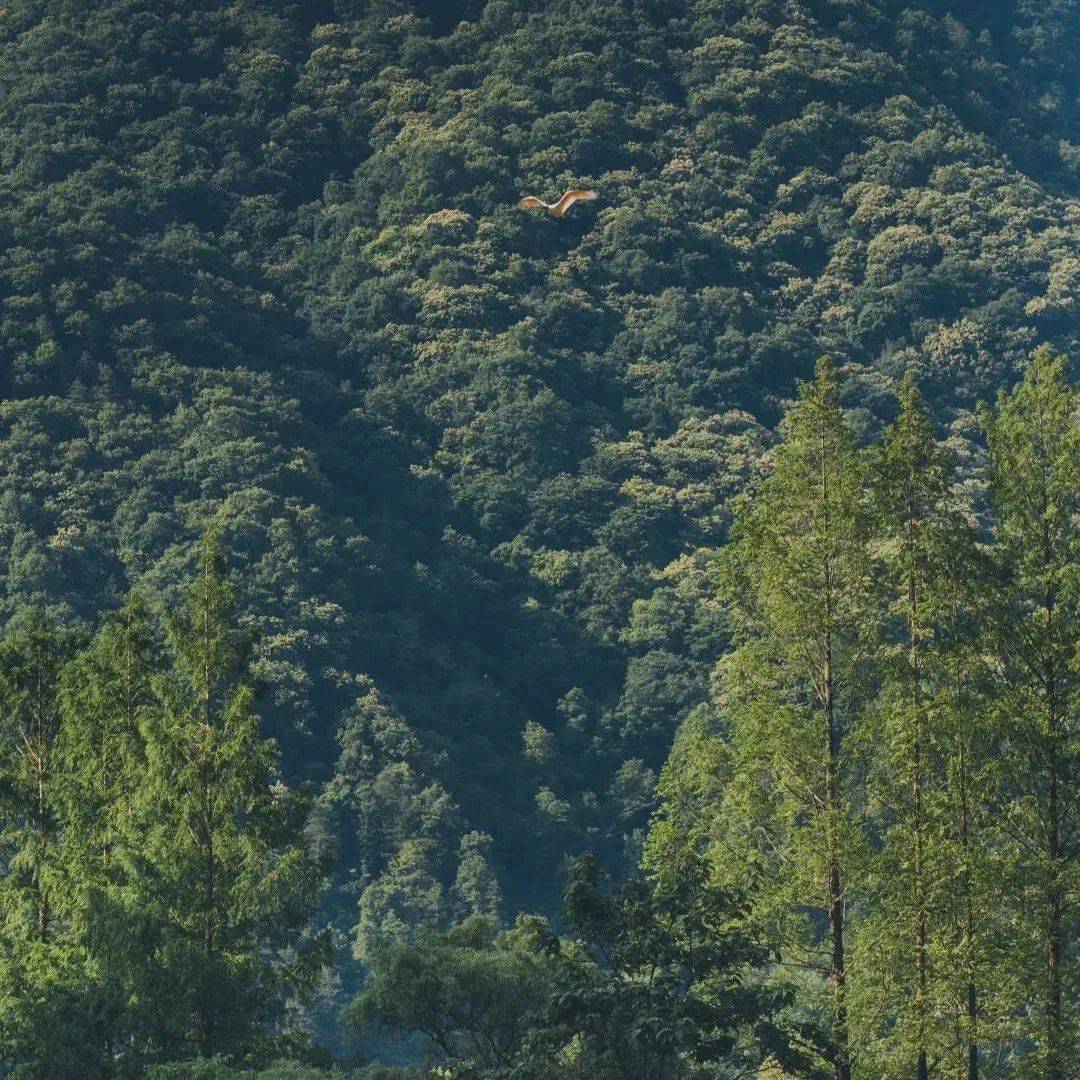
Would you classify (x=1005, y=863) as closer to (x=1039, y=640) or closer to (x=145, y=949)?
(x=1039, y=640)

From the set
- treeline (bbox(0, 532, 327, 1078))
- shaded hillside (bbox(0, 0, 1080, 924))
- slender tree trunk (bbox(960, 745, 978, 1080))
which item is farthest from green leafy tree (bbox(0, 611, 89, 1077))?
shaded hillside (bbox(0, 0, 1080, 924))

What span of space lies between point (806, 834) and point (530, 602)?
119 metres

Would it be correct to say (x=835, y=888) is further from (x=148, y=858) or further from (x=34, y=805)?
(x=34, y=805)

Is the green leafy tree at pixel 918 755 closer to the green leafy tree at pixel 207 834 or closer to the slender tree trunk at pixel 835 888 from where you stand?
the slender tree trunk at pixel 835 888

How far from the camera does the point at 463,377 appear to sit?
172750 millimetres

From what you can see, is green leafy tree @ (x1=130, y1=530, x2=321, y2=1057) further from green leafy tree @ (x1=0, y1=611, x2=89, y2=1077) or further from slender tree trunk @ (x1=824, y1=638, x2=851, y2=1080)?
slender tree trunk @ (x1=824, y1=638, x2=851, y2=1080)

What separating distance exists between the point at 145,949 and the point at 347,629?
102m

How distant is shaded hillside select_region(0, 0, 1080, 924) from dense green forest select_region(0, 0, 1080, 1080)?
410mm

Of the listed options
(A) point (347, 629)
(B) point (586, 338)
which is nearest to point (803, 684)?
(A) point (347, 629)

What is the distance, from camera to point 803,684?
124 ft

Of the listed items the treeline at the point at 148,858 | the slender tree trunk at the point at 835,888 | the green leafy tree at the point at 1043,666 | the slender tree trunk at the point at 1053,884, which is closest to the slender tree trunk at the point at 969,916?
the green leafy tree at the point at 1043,666

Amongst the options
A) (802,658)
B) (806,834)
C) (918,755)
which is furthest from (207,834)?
(918,755)

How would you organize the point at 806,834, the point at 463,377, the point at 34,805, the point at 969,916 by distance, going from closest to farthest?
1. the point at 969,916
2. the point at 806,834
3. the point at 34,805
4. the point at 463,377

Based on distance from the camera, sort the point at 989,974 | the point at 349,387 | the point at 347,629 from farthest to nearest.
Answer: the point at 349,387, the point at 347,629, the point at 989,974
